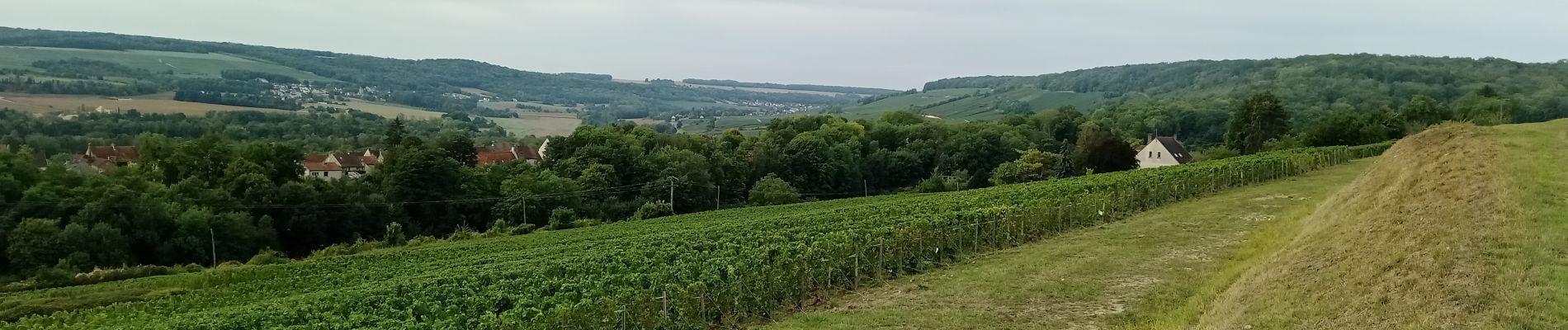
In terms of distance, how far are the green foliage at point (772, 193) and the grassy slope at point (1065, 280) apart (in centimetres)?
5011

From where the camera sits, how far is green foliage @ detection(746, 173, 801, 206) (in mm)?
79000

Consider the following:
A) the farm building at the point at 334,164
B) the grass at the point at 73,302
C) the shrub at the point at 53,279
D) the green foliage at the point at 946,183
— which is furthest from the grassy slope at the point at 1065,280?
the farm building at the point at 334,164

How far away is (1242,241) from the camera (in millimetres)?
23359

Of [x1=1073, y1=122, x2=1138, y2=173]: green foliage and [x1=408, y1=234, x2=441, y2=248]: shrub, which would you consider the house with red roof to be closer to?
[x1=408, y1=234, x2=441, y2=248]: shrub

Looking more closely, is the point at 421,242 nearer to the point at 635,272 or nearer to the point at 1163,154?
the point at 635,272

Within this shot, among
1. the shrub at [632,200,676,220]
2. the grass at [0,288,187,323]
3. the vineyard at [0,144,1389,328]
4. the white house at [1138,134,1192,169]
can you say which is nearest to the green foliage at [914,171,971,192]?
the white house at [1138,134,1192,169]

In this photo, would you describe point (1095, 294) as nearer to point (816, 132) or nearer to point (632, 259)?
point (632, 259)

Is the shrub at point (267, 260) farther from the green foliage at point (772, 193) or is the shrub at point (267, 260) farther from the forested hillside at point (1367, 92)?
the forested hillside at point (1367, 92)

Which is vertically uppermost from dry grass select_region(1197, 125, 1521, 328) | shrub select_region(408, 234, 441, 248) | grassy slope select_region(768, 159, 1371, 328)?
dry grass select_region(1197, 125, 1521, 328)

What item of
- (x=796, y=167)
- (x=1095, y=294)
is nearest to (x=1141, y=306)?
(x=1095, y=294)

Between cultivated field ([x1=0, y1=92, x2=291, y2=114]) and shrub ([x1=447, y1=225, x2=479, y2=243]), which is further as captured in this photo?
cultivated field ([x1=0, y1=92, x2=291, y2=114])

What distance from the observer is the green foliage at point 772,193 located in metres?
79.0

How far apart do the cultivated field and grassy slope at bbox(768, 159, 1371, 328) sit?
155 metres

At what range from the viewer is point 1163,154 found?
8375cm
